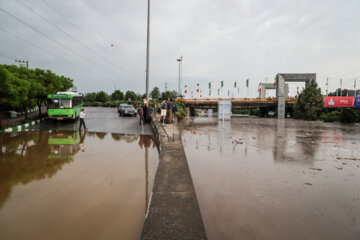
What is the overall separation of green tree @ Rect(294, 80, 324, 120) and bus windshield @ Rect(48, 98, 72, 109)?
124 ft

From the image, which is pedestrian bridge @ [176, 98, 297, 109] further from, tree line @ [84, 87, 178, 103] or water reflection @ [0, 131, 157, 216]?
water reflection @ [0, 131, 157, 216]

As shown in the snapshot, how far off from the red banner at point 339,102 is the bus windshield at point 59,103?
1763 inches

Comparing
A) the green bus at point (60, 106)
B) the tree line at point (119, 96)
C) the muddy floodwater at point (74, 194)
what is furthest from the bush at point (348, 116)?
the tree line at point (119, 96)

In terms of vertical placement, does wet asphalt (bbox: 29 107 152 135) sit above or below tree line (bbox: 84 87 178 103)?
below

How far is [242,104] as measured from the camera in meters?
45.2

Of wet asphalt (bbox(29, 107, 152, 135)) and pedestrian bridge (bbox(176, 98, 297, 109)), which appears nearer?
wet asphalt (bbox(29, 107, 152, 135))

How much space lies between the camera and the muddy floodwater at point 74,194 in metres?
2.86

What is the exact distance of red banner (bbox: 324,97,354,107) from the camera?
118ft

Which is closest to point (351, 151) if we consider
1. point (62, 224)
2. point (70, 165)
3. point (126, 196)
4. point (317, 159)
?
point (317, 159)

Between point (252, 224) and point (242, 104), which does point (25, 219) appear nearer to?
point (252, 224)

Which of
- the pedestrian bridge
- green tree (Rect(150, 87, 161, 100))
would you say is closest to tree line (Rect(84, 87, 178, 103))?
green tree (Rect(150, 87, 161, 100))

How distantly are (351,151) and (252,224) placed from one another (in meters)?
8.30

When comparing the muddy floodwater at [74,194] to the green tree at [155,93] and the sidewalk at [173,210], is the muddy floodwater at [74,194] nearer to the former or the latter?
the sidewalk at [173,210]

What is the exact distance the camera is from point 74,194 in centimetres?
390
